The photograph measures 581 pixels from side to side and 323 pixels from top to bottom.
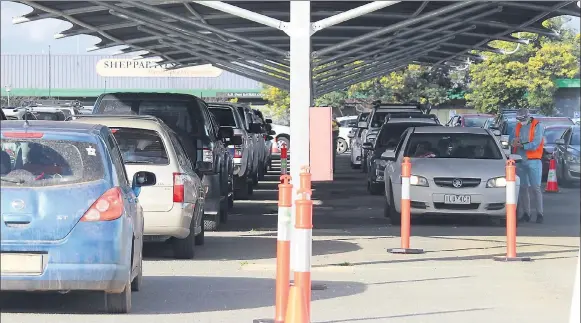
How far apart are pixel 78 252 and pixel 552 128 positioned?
77.8ft

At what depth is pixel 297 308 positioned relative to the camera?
25.1ft

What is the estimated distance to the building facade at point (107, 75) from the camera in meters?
80.0

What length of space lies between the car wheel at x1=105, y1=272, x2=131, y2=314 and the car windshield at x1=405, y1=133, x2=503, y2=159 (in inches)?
353

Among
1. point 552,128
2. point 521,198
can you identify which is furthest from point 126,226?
point 552,128

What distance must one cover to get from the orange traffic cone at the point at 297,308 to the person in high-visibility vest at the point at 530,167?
1089cm

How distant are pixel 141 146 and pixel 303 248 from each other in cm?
534

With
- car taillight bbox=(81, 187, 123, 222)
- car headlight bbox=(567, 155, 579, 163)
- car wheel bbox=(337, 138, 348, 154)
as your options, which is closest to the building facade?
car wheel bbox=(337, 138, 348, 154)

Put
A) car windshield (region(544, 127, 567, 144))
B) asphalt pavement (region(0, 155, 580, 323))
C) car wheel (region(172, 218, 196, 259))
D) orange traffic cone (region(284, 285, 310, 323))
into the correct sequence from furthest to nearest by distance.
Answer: car windshield (region(544, 127, 567, 144))
car wheel (region(172, 218, 196, 259))
asphalt pavement (region(0, 155, 580, 323))
orange traffic cone (region(284, 285, 310, 323))

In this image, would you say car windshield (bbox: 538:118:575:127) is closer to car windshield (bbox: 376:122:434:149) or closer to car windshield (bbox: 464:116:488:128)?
car windshield (bbox: 376:122:434:149)

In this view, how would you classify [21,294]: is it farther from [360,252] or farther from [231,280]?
[360,252]

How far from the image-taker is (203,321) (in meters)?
9.20

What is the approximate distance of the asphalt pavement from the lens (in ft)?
31.7

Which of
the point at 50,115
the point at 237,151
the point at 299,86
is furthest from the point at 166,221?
the point at 50,115

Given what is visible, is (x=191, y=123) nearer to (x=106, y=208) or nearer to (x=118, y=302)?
(x=118, y=302)
